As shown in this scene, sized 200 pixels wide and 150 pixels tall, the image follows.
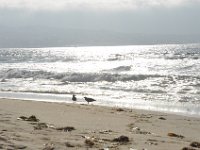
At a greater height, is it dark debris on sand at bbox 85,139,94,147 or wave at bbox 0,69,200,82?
wave at bbox 0,69,200,82

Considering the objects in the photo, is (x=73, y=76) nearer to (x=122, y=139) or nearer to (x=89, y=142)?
(x=122, y=139)

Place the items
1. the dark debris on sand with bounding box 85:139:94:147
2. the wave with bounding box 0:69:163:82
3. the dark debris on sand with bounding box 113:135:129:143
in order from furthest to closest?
the wave with bounding box 0:69:163:82
the dark debris on sand with bounding box 113:135:129:143
the dark debris on sand with bounding box 85:139:94:147

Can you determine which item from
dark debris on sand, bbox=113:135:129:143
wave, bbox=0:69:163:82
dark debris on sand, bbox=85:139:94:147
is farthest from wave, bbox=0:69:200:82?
dark debris on sand, bbox=85:139:94:147

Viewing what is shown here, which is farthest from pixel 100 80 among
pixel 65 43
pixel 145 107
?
pixel 65 43

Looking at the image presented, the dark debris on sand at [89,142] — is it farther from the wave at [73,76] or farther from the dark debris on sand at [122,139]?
the wave at [73,76]

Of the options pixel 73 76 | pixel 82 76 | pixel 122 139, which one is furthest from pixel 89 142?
pixel 73 76

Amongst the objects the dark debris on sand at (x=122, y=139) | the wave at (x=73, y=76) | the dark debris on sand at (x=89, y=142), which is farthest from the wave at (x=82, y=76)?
the dark debris on sand at (x=89, y=142)

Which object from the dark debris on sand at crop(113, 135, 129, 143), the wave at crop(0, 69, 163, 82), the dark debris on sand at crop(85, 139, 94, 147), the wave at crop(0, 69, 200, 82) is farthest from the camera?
the wave at crop(0, 69, 163, 82)

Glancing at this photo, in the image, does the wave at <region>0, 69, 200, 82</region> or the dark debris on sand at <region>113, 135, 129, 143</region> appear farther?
the wave at <region>0, 69, 200, 82</region>

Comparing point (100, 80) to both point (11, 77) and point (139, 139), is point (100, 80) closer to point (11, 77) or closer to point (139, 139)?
point (11, 77)

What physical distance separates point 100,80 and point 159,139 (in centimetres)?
2513

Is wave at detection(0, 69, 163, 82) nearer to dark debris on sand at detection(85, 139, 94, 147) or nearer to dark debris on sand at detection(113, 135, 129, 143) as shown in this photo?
dark debris on sand at detection(113, 135, 129, 143)

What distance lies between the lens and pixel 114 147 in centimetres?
701

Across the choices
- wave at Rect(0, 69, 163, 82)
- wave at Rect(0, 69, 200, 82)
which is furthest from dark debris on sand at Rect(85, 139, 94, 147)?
wave at Rect(0, 69, 163, 82)
